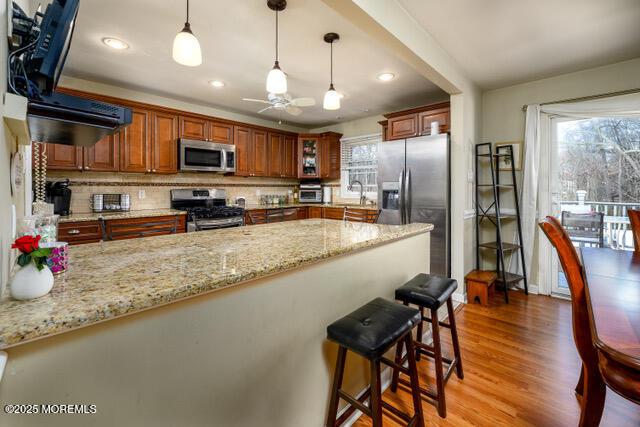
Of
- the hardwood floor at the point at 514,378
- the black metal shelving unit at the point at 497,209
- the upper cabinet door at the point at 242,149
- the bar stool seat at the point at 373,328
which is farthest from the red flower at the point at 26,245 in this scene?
the upper cabinet door at the point at 242,149

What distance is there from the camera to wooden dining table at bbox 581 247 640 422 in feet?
2.65

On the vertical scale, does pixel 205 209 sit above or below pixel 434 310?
above

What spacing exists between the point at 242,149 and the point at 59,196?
2.30 m

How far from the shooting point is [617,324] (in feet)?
3.07

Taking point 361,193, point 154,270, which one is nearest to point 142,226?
point 154,270

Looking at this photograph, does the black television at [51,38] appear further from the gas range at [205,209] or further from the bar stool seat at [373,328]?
the gas range at [205,209]

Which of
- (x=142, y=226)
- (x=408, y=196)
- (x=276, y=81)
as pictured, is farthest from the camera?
(x=408, y=196)

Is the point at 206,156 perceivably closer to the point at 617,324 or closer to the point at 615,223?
the point at 617,324

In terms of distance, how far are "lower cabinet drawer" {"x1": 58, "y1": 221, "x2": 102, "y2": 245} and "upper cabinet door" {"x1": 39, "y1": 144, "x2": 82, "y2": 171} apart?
714mm

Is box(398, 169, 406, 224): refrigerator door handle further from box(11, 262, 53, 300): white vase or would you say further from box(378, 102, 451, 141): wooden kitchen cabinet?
box(11, 262, 53, 300): white vase

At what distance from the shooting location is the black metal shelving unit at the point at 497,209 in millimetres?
3372

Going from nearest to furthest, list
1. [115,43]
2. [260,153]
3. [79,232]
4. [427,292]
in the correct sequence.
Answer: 1. [427,292]
2. [115,43]
3. [79,232]
4. [260,153]

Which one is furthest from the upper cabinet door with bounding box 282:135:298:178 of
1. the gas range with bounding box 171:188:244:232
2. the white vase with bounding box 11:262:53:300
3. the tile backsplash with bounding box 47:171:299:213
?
the white vase with bounding box 11:262:53:300

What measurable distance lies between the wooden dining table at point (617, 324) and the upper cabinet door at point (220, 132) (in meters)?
4.23
